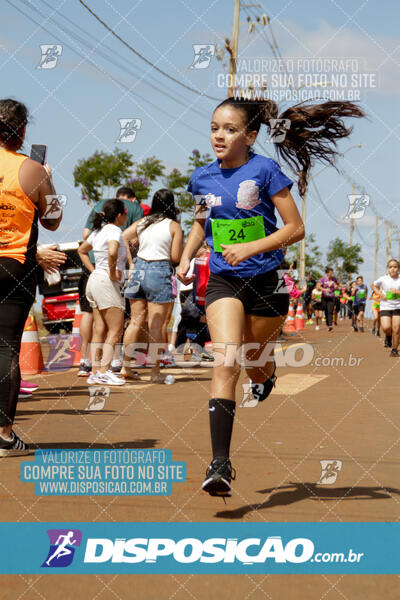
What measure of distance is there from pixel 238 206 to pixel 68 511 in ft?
5.74

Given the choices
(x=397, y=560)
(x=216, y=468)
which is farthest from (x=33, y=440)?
(x=397, y=560)

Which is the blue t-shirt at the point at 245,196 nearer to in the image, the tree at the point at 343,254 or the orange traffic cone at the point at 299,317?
the orange traffic cone at the point at 299,317

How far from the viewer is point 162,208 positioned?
30.6 feet

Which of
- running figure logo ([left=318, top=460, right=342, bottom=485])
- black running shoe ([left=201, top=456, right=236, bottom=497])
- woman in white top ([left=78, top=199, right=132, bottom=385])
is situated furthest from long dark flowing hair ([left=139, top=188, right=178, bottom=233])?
black running shoe ([left=201, top=456, right=236, bottom=497])

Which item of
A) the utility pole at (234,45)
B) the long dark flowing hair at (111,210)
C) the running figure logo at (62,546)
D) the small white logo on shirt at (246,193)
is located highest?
the utility pole at (234,45)

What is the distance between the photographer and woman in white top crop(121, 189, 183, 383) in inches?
363

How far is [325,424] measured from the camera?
6.68 meters

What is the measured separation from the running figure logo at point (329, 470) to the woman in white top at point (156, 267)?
4.38 metres

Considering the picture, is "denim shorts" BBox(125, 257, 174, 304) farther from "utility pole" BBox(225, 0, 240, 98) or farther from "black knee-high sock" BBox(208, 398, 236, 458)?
"utility pole" BBox(225, 0, 240, 98)

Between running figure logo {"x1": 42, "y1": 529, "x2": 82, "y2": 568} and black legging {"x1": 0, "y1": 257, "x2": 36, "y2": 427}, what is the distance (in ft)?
5.23

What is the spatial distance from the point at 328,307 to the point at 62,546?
25080 mm

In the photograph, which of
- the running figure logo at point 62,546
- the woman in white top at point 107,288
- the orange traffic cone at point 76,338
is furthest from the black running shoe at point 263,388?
the orange traffic cone at point 76,338

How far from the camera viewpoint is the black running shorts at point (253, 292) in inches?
177

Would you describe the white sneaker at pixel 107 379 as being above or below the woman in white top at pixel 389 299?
below
